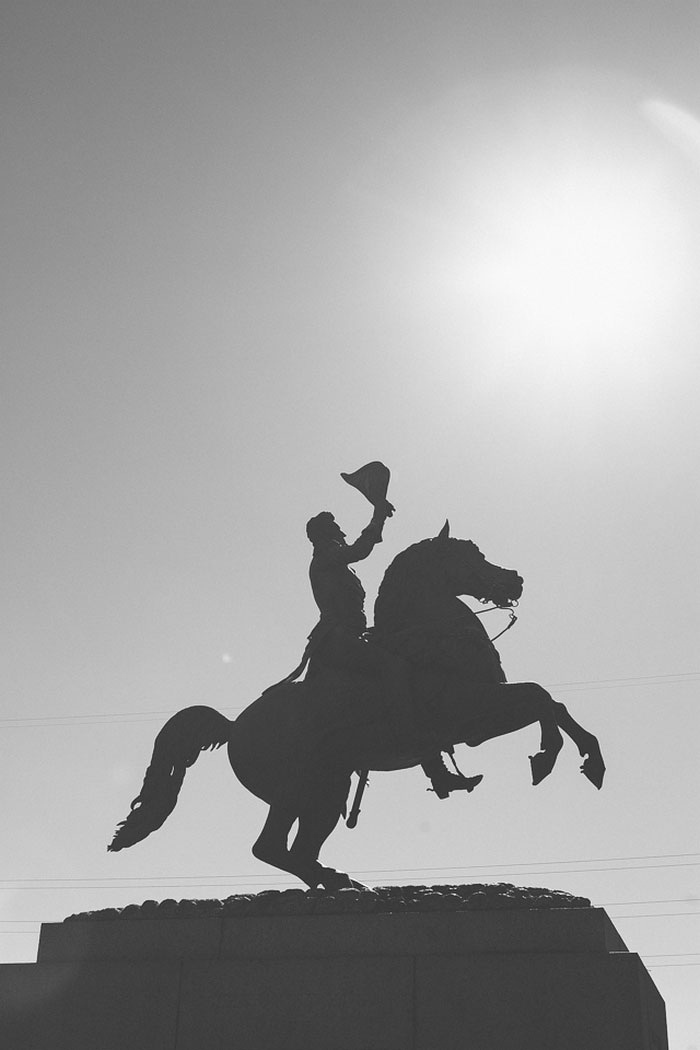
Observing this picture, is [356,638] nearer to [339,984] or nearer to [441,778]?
[441,778]

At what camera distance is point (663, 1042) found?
892 cm

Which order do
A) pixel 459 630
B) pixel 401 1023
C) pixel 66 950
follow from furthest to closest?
1. pixel 459 630
2. pixel 66 950
3. pixel 401 1023

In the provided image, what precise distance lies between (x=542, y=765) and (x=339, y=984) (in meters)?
2.14

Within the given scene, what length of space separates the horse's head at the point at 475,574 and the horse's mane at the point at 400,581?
0.11m

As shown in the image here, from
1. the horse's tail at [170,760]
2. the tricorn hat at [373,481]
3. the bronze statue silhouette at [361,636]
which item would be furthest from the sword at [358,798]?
the tricorn hat at [373,481]

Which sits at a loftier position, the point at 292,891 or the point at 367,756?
the point at 367,756

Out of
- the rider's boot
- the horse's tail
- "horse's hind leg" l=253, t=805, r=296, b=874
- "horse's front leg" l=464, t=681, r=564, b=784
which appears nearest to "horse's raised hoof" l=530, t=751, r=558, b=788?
"horse's front leg" l=464, t=681, r=564, b=784

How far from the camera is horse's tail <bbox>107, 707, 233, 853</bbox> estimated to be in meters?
10.5

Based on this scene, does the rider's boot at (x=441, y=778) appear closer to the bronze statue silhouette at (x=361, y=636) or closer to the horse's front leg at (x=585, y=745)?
the bronze statue silhouette at (x=361, y=636)

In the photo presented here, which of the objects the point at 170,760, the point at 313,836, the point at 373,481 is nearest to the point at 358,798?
the point at 313,836

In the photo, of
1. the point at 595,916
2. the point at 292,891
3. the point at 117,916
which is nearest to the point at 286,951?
the point at 292,891

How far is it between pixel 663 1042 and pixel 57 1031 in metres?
3.93

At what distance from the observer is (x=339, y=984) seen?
8633 millimetres

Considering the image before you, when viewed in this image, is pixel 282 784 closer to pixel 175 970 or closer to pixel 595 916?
pixel 175 970
